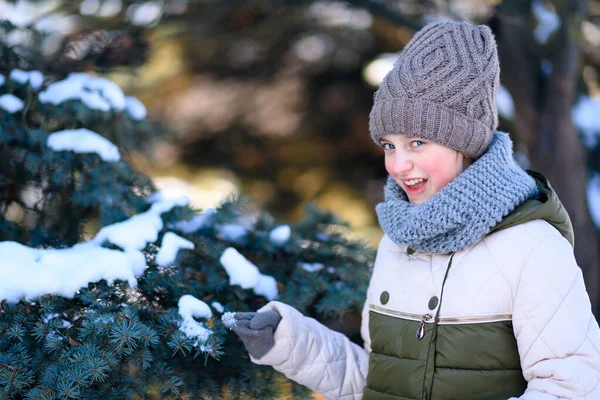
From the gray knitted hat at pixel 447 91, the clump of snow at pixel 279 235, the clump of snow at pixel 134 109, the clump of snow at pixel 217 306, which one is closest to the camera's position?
the gray knitted hat at pixel 447 91

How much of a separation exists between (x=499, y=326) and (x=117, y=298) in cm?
105

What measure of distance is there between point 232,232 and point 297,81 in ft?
17.2

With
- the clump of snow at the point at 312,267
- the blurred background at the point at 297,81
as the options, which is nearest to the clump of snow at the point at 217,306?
the clump of snow at the point at 312,267

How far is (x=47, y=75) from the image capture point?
2.48m

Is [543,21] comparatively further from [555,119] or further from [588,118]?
[588,118]

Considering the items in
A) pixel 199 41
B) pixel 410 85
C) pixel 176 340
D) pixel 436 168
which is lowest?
pixel 176 340

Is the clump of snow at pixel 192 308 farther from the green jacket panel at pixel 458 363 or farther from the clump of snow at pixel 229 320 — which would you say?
the green jacket panel at pixel 458 363

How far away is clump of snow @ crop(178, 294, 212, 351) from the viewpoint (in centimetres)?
176

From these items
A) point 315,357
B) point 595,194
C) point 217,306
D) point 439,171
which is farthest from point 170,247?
point 595,194

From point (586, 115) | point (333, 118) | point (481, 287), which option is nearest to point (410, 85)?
point (481, 287)

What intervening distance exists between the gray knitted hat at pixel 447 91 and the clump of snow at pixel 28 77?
137 centimetres

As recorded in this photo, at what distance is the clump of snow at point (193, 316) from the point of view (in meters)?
1.76

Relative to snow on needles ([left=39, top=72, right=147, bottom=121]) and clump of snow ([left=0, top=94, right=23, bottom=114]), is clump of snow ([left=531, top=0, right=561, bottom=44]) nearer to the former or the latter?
snow on needles ([left=39, top=72, right=147, bottom=121])

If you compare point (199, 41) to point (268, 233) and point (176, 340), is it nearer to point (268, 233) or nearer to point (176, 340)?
point (268, 233)
